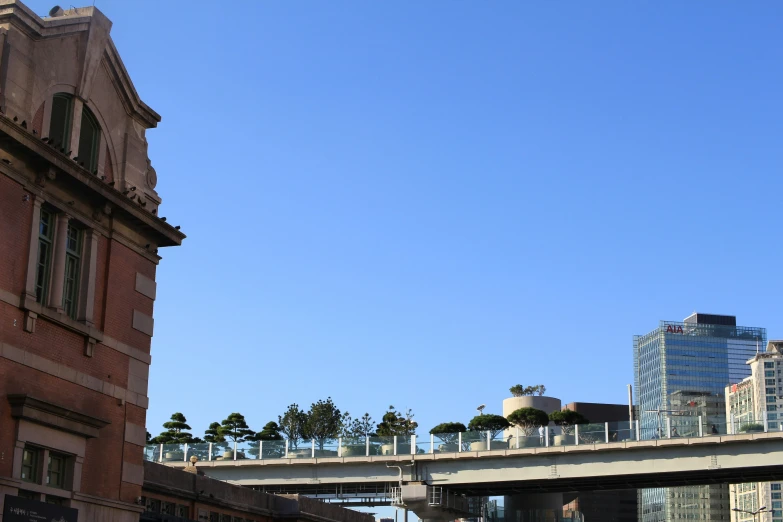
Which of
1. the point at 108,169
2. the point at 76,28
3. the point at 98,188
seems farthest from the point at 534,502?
the point at 76,28

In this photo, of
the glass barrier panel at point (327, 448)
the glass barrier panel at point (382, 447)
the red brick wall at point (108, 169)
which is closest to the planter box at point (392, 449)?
the glass barrier panel at point (382, 447)

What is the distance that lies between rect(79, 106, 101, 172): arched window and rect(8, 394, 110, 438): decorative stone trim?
615 cm

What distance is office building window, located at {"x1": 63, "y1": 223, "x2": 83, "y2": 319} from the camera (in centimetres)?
2659

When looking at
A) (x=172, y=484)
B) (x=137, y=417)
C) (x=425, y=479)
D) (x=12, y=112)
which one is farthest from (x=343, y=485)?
(x=12, y=112)

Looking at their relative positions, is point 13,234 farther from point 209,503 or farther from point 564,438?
point 564,438

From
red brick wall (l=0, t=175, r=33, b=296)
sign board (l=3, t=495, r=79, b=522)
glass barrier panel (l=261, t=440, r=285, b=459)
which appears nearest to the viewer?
sign board (l=3, t=495, r=79, b=522)

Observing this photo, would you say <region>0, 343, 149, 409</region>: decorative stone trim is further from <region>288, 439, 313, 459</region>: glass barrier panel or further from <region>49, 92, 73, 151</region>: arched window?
<region>288, 439, 313, 459</region>: glass barrier panel

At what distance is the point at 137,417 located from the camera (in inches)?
1123

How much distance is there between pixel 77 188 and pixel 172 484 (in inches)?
465

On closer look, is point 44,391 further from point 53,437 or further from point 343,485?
point 343,485

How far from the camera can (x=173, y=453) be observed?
67812mm

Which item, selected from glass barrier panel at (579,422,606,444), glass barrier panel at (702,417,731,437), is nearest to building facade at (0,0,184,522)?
glass barrier panel at (579,422,606,444)

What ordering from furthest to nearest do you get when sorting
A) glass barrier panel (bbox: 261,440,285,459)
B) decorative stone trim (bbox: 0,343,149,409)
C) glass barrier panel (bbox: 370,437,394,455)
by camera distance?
1. glass barrier panel (bbox: 261,440,285,459)
2. glass barrier panel (bbox: 370,437,394,455)
3. decorative stone trim (bbox: 0,343,149,409)

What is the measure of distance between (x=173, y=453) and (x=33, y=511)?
4490cm
